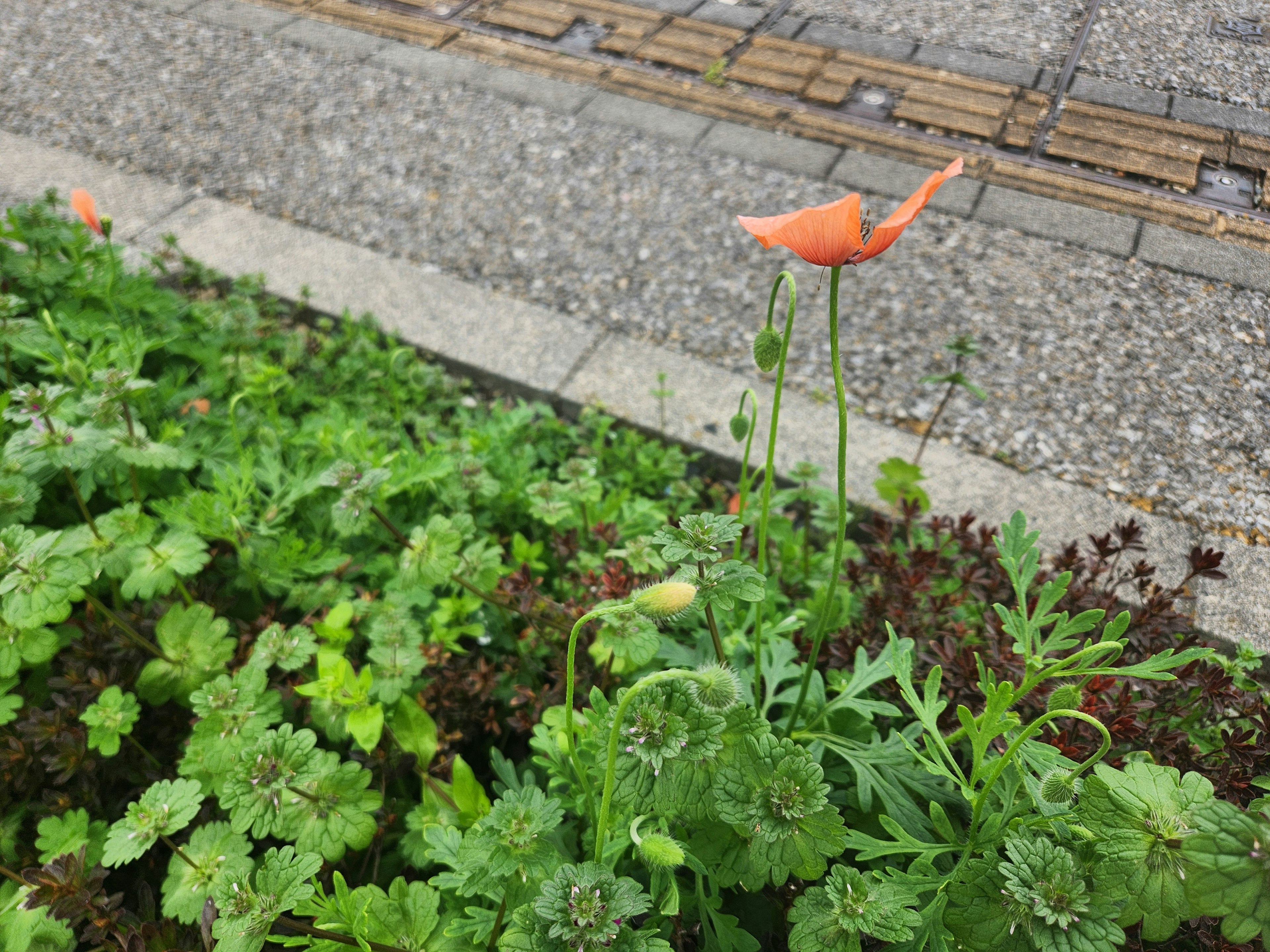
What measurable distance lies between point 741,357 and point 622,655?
1730 millimetres

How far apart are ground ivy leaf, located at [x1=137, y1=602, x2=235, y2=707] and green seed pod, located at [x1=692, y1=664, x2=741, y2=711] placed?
3.92ft

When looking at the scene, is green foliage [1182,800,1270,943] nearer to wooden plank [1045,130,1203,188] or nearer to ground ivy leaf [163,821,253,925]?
ground ivy leaf [163,821,253,925]

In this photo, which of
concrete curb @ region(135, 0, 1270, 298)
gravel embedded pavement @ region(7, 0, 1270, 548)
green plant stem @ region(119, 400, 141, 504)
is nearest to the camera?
green plant stem @ region(119, 400, 141, 504)

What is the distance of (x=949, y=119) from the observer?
3.86m

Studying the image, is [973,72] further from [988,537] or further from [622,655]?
[622,655]

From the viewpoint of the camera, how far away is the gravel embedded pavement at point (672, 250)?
2.74m

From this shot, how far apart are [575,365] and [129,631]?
162 centimetres

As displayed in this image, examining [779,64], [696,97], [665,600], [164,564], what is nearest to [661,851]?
[665,600]

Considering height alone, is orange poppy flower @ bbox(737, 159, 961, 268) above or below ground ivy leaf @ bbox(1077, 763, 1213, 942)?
above

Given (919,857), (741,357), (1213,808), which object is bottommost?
(741,357)

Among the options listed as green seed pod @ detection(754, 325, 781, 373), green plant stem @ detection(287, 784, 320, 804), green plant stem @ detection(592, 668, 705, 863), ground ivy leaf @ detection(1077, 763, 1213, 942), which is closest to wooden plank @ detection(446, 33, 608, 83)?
green seed pod @ detection(754, 325, 781, 373)

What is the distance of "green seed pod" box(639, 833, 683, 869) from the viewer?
1062mm

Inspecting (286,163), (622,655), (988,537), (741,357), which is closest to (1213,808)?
(622,655)

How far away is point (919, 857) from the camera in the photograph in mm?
1258
